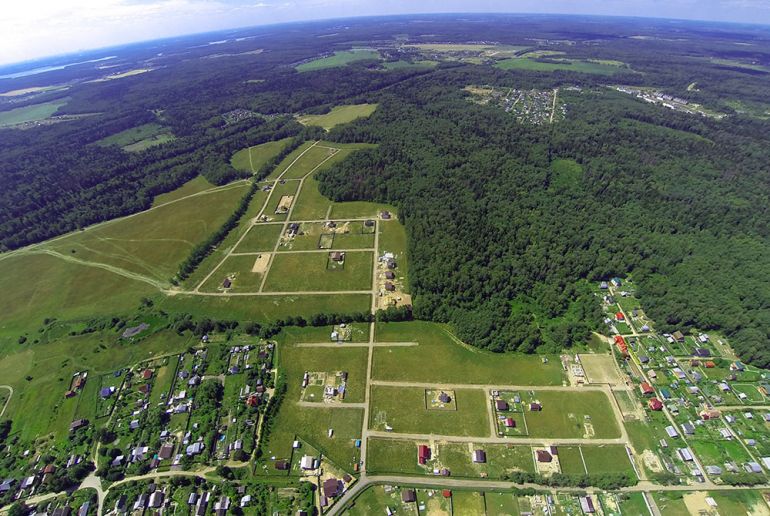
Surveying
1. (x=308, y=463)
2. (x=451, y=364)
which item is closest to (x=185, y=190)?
(x=308, y=463)

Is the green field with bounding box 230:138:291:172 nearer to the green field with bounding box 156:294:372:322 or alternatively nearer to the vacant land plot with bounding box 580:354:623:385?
the green field with bounding box 156:294:372:322

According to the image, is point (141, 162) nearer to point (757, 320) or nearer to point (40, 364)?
point (40, 364)

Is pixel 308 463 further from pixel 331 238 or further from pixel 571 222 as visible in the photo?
pixel 571 222

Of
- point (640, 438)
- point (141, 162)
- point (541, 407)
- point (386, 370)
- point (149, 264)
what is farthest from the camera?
point (141, 162)

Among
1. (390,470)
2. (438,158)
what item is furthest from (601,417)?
(438,158)

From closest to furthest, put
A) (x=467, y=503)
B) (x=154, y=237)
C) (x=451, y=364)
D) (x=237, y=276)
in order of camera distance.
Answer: (x=467, y=503) → (x=451, y=364) → (x=237, y=276) → (x=154, y=237)
